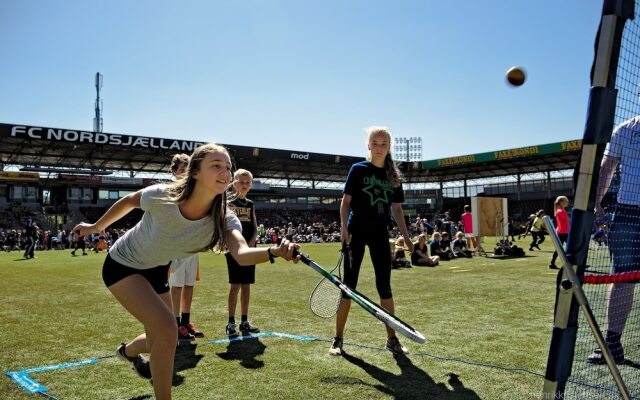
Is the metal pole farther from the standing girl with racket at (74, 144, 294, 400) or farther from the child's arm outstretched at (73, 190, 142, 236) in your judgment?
the child's arm outstretched at (73, 190, 142, 236)

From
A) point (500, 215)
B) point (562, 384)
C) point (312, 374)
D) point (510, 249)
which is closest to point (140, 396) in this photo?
point (312, 374)

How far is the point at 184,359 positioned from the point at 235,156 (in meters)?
41.7

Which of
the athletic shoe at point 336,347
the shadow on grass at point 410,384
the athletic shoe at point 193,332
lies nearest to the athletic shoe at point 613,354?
the shadow on grass at point 410,384

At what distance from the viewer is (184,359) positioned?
507 cm

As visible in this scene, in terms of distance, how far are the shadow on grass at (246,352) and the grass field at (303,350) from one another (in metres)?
0.02

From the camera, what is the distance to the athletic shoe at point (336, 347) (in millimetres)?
5074

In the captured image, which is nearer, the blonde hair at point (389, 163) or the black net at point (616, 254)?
the black net at point (616, 254)

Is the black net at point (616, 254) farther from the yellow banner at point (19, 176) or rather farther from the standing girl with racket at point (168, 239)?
the yellow banner at point (19, 176)

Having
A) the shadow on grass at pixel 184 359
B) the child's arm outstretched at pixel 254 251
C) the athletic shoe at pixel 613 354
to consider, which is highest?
the child's arm outstretched at pixel 254 251

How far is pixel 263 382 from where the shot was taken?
4.25 meters

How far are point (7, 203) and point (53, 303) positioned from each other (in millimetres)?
51933

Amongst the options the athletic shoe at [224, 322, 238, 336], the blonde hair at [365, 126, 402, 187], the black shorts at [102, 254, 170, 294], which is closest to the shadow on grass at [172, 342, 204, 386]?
the athletic shoe at [224, 322, 238, 336]

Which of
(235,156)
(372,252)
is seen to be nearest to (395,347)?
(372,252)

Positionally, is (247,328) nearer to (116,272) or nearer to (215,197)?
(116,272)
